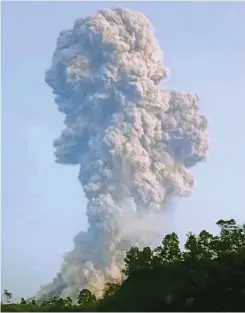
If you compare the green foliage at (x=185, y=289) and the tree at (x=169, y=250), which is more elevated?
the tree at (x=169, y=250)

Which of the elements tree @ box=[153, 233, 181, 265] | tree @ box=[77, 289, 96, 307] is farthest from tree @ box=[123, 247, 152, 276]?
tree @ box=[77, 289, 96, 307]

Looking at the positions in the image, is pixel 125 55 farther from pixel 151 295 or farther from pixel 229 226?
pixel 151 295

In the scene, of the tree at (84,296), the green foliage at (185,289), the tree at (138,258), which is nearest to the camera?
the green foliage at (185,289)

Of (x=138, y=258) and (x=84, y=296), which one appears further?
(x=84, y=296)

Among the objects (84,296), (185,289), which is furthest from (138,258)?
(185,289)

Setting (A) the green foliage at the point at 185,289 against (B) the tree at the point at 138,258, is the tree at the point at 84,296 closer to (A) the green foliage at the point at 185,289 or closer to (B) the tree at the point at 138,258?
(B) the tree at the point at 138,258

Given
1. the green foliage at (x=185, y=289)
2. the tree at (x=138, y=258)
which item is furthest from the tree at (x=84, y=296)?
the green foliage at (x=185, y=289)

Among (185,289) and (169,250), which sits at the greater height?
(169,250)

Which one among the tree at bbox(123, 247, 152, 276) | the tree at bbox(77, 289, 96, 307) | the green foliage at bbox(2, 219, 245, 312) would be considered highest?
the tree at bbox(77, 289, 96, 307)

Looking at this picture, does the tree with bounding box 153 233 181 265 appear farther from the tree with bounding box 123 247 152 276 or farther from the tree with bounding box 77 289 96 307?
the tree with bounding box 77 289 96 307

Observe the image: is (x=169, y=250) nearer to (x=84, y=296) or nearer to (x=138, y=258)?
(x=138, y=258)

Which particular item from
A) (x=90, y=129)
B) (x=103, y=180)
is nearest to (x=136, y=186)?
(x=103, y=180)

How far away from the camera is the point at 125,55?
24375 millimetres

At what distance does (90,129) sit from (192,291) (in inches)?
527
